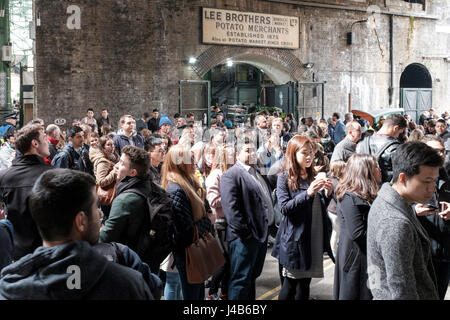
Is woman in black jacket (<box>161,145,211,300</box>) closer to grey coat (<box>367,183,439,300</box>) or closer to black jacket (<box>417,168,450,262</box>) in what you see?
grey coat (<box>367,183,439,300</box>)

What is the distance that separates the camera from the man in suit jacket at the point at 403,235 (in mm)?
2479

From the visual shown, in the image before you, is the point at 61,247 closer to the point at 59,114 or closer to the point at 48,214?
the point at 48,214

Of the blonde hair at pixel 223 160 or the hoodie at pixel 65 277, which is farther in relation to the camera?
the blonde hair at pixel 223 160

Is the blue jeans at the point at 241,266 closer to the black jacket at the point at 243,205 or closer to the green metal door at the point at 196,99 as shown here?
the black jacket at the point at 243,205

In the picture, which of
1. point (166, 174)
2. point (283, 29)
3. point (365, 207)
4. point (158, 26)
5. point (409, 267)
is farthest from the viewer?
point (283, 29)

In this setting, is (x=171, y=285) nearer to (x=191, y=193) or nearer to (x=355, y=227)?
(x=191, y=193)

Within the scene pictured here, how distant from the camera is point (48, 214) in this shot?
1.93m

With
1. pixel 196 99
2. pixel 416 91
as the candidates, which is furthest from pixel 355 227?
pixel 416 91

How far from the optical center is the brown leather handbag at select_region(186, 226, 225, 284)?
3994mm

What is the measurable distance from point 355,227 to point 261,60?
15.8m

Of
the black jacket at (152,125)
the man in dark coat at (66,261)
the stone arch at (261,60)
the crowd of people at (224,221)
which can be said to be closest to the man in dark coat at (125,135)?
the crowd of people at (224,221)

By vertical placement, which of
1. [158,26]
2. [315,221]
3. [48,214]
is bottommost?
[315,221]

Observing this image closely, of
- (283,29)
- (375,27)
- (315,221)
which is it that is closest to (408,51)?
(375,27)
